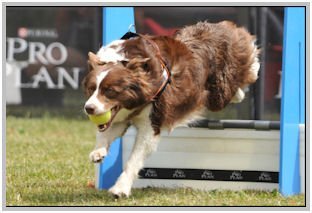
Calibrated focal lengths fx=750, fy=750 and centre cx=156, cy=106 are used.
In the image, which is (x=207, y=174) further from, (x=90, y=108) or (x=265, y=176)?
(x=90, y=108)

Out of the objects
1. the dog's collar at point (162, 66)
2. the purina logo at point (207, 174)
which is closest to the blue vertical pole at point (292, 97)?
the purina logo at point (207, 174)

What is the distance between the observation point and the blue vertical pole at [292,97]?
5.69m

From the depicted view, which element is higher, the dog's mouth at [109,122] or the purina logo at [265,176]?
the dog's mouth at [109,122]

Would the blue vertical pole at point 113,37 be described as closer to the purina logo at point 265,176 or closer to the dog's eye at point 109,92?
the dog's eye at point 109,92

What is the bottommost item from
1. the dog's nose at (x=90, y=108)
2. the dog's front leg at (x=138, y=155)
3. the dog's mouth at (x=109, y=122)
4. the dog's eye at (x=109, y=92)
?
the dog's front leg at (x=138, y=155)

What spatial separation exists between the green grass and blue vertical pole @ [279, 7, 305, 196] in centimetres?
16

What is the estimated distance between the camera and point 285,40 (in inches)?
227

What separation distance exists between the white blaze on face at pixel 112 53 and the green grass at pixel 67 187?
3.24 feet

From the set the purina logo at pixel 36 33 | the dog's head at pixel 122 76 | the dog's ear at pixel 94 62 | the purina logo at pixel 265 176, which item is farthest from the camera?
the purina logo at pixel 36 33

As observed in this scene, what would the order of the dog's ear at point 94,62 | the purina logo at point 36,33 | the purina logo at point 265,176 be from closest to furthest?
1. the dog's ear at point 94,62
2. the purina logo at point 265,176
3. the purina logo at point 36,33

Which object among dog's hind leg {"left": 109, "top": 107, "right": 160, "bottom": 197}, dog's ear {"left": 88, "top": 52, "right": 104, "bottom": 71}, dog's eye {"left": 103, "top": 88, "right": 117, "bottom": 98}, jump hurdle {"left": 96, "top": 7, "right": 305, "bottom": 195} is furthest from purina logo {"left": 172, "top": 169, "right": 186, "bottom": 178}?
dog's ear {"left": 88, "top": 52, "right": 104, "bottom": 71}

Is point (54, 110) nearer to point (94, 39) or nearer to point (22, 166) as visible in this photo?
point (94, 39)

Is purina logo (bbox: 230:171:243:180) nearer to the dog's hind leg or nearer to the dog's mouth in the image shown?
the dog's hind leg

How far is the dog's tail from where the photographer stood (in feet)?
19.6
